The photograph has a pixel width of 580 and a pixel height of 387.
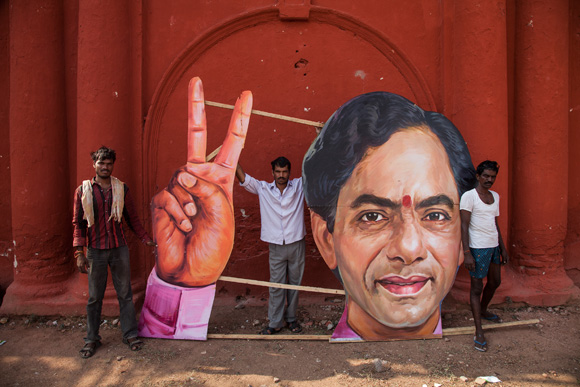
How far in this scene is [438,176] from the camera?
3.63 metres

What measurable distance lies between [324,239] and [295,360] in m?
1.10

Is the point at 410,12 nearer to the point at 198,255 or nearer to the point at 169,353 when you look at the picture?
the point at 198,255

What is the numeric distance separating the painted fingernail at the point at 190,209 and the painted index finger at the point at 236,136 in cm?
48

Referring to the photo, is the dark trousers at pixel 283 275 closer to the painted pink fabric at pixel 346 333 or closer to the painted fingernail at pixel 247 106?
the painted pink fabric at pixel 346 333

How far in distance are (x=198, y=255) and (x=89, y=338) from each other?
1222 millimetres

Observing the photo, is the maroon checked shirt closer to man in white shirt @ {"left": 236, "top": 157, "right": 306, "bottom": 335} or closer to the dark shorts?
man in white shirt @ {"left": 236, "top": 157, "right": 306, "bottom": 335}

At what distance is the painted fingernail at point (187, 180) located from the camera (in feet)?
12.2

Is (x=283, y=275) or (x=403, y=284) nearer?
(x=403, y=284)

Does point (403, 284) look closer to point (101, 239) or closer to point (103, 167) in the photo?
point (101, 239)

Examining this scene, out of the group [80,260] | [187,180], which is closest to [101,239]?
[80,260]

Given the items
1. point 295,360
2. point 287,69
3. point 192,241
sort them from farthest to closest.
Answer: point 287,69, point 192,241, point 295,360

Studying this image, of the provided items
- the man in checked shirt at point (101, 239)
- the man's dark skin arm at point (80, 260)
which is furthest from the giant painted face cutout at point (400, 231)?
the man's dark skin arm at point (80, 260)

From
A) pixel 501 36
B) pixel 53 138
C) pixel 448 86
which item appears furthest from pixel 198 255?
pixel 501 36

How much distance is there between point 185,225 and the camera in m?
3.73
